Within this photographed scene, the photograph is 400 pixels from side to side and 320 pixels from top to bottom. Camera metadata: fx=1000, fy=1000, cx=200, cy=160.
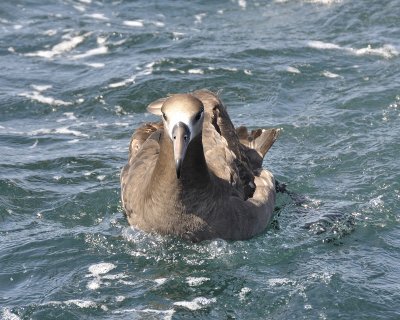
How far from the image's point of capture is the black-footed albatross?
28.2ft

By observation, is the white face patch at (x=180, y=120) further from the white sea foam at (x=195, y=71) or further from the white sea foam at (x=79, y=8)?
the white sea foam at (x=79, y=8)

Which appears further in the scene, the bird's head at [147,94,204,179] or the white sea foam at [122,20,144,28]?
the white sea foam at [122,20,144,28]

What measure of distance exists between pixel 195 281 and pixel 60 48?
25.6 feet

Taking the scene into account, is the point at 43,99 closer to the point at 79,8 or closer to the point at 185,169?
the point at 79,8

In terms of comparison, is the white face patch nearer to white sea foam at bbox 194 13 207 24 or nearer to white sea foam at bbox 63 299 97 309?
white sea foam at bbox 63 299 97 309

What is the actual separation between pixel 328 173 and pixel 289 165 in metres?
0.52

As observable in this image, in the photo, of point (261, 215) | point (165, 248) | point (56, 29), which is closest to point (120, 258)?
point (165, 248)

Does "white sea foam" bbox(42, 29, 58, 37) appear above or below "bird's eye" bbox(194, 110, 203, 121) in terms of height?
below

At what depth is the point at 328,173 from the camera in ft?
36.6

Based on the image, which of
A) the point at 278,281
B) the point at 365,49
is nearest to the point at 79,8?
the point at 365,49

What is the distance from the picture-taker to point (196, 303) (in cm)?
836

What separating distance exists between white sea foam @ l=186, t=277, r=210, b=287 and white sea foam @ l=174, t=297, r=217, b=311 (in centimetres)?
28

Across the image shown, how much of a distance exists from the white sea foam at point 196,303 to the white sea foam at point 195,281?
0.90 feet

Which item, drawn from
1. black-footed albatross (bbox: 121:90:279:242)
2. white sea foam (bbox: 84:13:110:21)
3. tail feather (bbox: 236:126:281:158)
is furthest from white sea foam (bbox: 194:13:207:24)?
black-footed albatross (bbox: 121:90:279:242)
